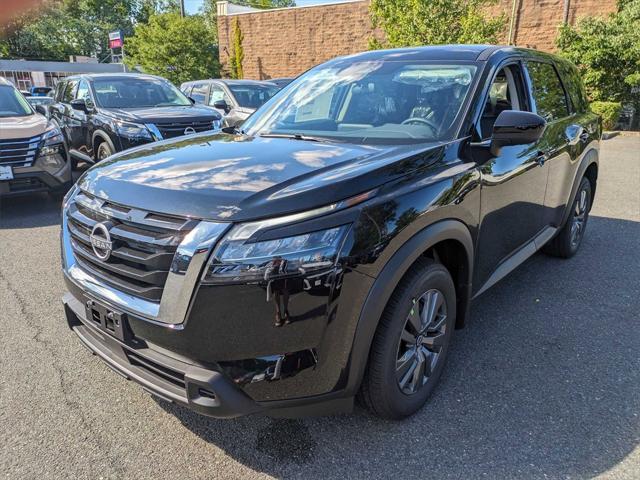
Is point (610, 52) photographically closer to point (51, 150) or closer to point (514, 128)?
point (514, 128)

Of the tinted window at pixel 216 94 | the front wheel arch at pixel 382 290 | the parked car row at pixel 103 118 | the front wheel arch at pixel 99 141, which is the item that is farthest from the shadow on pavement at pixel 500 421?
the tinted window at pixel 216 94

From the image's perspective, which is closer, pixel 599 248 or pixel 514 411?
pixel 514 411

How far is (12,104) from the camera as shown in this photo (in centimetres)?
727

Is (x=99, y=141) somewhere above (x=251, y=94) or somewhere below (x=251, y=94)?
below

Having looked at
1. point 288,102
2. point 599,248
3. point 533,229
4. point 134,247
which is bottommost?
point 599,248

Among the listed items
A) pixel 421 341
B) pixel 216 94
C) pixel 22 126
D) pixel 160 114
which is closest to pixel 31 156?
pixel 22 126

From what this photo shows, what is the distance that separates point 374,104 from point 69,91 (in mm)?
7896

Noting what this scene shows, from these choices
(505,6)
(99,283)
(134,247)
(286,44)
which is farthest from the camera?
(286,44)

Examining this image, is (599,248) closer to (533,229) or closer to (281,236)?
(533,229)

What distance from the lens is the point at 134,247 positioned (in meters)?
2.04

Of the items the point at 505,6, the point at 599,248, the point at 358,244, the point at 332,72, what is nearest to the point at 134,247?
the point at 358,244

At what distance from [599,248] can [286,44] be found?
21.4 m

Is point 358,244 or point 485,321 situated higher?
point 358,244

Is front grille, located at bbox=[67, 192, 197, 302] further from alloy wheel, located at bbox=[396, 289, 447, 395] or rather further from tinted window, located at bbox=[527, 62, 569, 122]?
tinted window, located at bbox=[527, 62, 569, 122]
